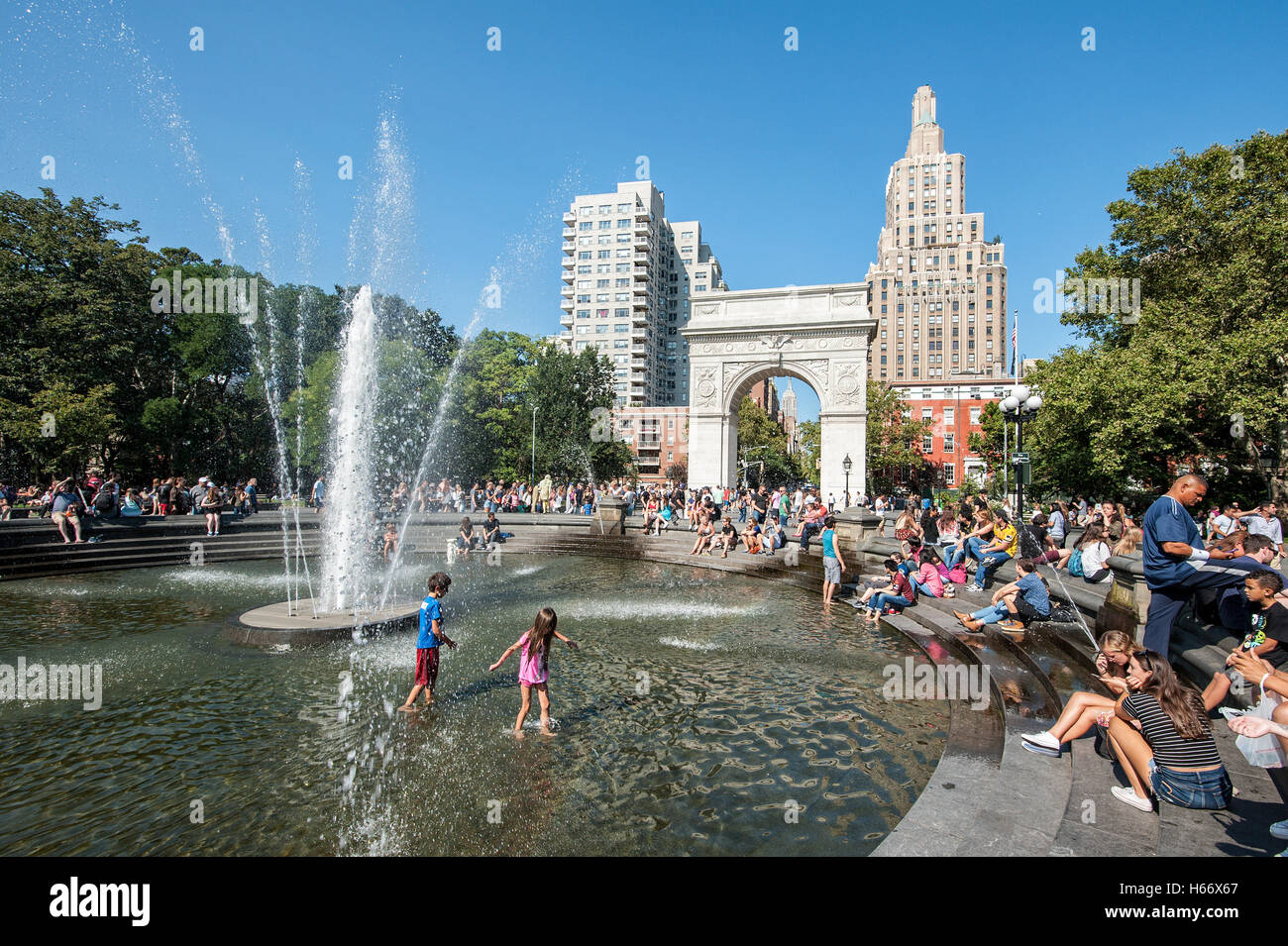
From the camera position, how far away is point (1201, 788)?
3.70 metres

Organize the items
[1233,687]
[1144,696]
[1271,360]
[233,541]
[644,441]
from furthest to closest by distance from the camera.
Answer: [644,441]
[1271,360]
[233,541]
[1233,687]
[1144,696]

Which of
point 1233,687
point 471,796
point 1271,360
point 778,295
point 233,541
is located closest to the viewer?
point 471,796

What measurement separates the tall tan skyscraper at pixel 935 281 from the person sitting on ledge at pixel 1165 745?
10138 cm

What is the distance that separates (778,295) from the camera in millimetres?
39469

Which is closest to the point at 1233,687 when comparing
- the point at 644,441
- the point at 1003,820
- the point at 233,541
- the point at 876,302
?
the point at 1003,820

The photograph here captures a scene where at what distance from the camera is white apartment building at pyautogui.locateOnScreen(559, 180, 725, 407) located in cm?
8650

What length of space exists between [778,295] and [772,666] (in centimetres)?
3509

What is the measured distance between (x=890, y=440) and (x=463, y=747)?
64.9 meters

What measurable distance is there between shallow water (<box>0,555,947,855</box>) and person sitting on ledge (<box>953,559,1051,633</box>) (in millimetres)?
1216

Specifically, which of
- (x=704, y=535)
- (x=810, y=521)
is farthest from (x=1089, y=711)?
(x=704, y=535)

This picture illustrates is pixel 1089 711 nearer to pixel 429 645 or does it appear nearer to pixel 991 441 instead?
pixel 429 645

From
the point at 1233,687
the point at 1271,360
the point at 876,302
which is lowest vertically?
the point at 1233,687
